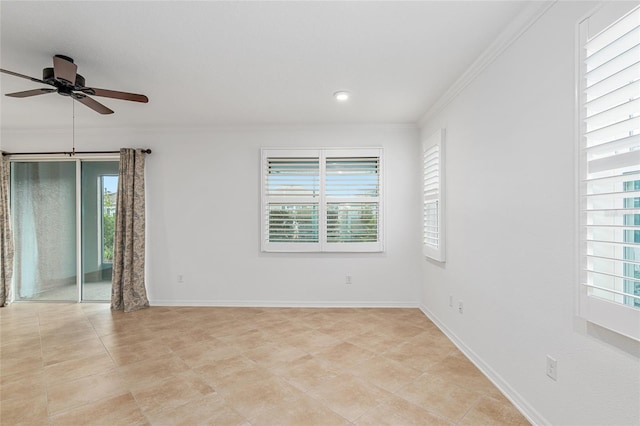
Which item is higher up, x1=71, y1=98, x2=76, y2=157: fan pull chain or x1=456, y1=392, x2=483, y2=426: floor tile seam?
x1=71, y1=98, x2=76, y2=157: fan pull chain

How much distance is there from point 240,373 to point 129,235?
2956mm

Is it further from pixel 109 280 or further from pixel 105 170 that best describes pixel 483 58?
pixel 109 280

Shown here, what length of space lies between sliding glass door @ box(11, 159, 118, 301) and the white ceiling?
1.25 meters

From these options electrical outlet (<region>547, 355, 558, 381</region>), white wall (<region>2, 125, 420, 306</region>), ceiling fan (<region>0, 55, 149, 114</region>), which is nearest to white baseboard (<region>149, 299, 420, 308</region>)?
white wall (<region>2, 125, 420, 306</region>)

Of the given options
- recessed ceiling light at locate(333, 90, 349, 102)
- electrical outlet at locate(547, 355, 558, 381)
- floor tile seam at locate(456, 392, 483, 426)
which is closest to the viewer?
electrical outlet at locate(547, 355, 558, 381)

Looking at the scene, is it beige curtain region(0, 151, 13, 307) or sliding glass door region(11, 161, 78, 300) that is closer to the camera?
beige curtain region(0, 151, 13, 307)

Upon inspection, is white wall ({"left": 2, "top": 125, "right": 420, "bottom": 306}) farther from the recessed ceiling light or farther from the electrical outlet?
the electrical outlet

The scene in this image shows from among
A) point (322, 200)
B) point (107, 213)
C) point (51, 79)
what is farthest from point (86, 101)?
point (322, 200)

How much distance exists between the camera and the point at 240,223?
458 cm

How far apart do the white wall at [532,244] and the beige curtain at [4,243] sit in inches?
252

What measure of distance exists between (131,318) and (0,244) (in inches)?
102

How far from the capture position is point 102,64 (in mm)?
2662

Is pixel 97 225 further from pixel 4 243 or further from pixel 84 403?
pixel 84 403

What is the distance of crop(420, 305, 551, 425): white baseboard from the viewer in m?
1.94
